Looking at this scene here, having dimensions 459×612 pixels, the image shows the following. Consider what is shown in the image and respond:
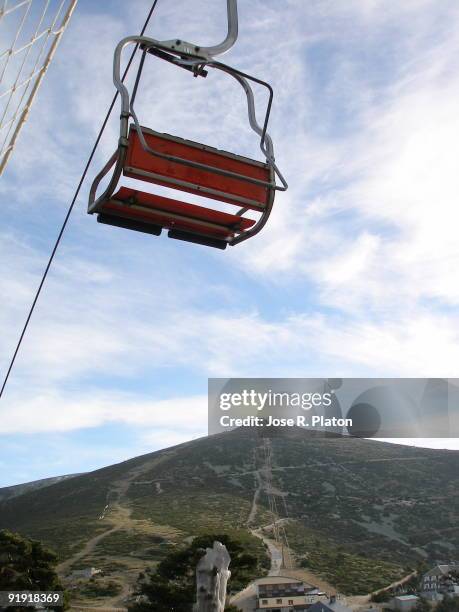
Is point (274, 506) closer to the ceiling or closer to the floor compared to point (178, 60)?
closer to the ceiling

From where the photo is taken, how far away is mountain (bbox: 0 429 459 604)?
151ft

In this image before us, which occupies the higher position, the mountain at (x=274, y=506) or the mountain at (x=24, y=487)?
the mountain at (x=24, y=487)

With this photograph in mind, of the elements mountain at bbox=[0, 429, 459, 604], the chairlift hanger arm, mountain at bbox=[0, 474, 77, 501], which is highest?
mountain at bbox=[0, 474, 77, 501]

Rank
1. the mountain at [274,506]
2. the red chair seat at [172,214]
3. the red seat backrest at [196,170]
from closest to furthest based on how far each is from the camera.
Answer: the red seat backrest at [196,170] < the red chair seat at [172,214] < the mountain at [274,506]

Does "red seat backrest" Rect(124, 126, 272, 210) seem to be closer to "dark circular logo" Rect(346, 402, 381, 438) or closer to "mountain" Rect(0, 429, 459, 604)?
"mountain" Rect(0, 429, 459, 604)

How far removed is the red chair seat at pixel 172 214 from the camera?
4609mm

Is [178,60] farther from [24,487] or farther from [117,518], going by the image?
[24,487]

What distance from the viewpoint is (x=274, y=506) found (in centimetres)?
6419

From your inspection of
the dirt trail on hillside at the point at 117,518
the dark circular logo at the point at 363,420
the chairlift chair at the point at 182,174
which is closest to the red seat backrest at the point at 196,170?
the chairlift chair at the point at 182,174

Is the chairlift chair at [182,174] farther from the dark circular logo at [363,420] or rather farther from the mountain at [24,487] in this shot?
the mountain at [24,487]

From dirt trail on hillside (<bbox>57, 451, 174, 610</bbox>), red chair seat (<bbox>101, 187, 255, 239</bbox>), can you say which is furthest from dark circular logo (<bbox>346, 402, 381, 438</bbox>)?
red chair seat (<bbox>101, 187, 255, 239</bbox>)

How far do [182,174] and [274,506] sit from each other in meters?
64.5

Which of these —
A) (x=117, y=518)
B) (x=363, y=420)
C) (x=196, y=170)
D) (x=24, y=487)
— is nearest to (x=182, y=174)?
(x=196, y=170)

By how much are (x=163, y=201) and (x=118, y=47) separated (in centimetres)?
126
